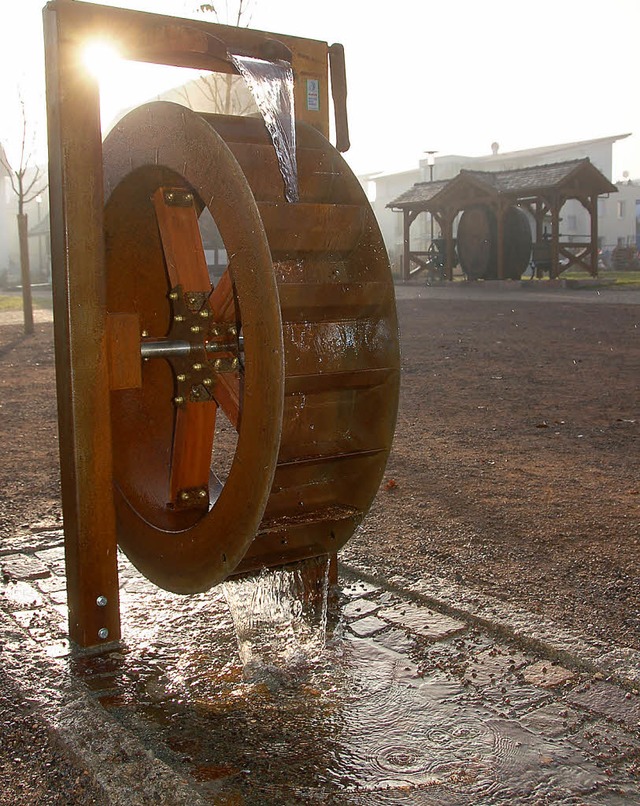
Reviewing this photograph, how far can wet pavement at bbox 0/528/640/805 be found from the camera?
2117 millimetres

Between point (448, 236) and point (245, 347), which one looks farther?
point (448, 236)

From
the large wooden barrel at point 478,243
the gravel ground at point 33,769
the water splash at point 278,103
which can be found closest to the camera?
the gravel ground at point 33,769

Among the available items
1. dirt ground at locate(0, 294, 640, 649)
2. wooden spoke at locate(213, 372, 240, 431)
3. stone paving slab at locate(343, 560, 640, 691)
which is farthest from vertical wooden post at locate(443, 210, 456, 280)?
wooden spoke at locate(213, 372, 240, 431)

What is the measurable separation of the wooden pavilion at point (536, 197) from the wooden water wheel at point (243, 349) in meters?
22.4

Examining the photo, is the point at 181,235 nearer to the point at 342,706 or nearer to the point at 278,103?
the point at 278,103

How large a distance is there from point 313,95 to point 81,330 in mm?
1199

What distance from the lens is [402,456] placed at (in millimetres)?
5426

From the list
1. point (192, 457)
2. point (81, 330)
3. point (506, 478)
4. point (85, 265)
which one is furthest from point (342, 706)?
point (506, 478)

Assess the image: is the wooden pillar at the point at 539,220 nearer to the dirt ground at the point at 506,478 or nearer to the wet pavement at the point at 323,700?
the dirt ground at the point at 506,478

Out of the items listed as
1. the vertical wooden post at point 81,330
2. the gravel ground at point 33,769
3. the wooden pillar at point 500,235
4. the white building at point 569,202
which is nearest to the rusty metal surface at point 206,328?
the vertical wooden post at point 81,330

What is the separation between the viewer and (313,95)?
3174mm

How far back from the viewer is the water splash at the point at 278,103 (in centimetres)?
275

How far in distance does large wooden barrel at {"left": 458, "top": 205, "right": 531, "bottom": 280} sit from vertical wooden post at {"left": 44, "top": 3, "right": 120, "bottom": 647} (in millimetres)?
24680

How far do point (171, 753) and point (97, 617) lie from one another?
0.67 meters
